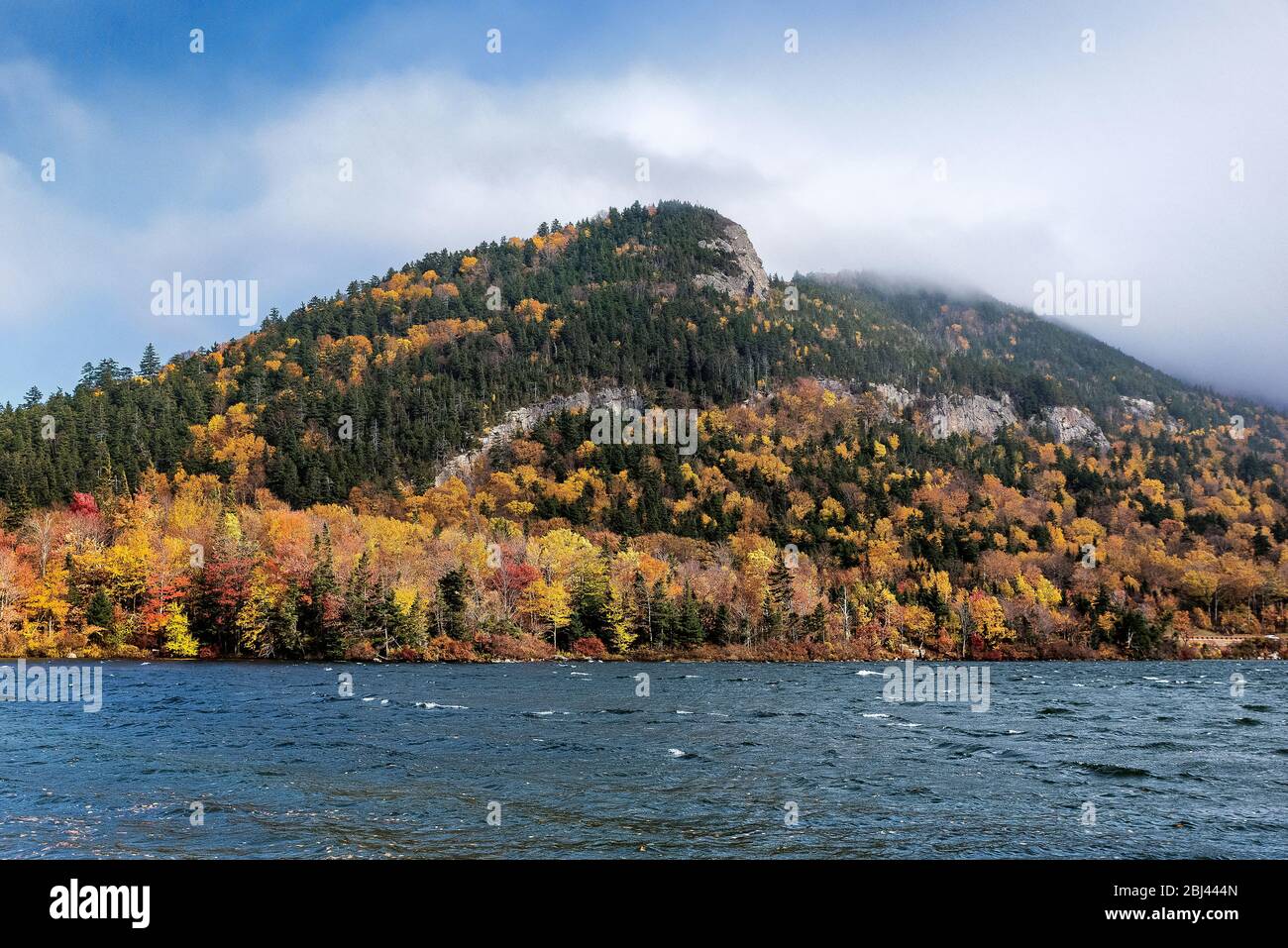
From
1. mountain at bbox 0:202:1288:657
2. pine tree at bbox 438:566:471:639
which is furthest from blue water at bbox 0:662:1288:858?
mountain at bbox 0:202:1288:657

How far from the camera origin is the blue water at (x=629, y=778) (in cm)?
2033

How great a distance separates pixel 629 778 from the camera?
27.9 metres

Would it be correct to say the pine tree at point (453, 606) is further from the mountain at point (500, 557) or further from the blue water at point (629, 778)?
the blue water at point (629, 778)

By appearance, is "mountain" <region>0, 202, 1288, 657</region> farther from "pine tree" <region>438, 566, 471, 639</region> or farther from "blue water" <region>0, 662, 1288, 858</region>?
"blue water" <region>0, 662, 1288, 858</region>

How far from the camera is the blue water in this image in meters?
20.3

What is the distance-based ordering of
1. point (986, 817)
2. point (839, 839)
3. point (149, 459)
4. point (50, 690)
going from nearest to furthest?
point (839, 839), point (986, 817), point (50, 690), point (149, 459)

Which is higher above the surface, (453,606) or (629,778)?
(629,778)

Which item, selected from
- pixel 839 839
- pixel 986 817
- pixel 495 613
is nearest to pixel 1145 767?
pixel 986 817

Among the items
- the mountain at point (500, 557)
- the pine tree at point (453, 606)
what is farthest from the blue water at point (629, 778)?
the mountain at point (500, 557)

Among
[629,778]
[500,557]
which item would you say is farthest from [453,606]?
[629,778]

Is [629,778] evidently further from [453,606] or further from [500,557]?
[500,557]
